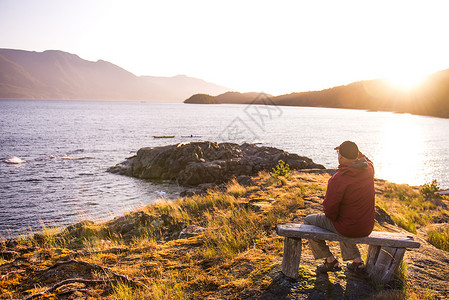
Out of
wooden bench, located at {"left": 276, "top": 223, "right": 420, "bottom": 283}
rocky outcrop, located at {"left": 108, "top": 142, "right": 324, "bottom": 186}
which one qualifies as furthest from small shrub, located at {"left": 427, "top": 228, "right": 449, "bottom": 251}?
rocky outcrop, located at {"left": 108, "top": 142, "right": 324, "bottom": 186}

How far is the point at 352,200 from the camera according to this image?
404 cm

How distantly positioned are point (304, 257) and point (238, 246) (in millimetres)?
1538

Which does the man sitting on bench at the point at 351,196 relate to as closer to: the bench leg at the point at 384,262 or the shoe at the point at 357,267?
the bench leg at the point at 384,262

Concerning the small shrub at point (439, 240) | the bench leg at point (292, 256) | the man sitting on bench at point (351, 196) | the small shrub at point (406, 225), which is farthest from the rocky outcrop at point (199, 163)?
the man sitting on bench at point (351, 196)

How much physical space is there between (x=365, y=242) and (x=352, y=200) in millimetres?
746

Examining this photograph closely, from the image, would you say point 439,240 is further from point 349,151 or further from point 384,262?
point 349,151

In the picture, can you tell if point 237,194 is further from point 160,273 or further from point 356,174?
point 356,174

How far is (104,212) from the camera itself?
57.6 feet

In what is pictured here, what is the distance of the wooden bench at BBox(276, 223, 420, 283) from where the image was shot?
4109mm

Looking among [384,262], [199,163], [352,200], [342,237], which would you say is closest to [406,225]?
[384,262]

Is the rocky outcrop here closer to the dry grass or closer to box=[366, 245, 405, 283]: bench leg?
the dry grass

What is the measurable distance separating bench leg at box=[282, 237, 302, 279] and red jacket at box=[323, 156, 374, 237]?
2.26 feet

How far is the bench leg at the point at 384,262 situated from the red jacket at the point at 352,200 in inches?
19.6

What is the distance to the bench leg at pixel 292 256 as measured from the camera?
417 centimetres
